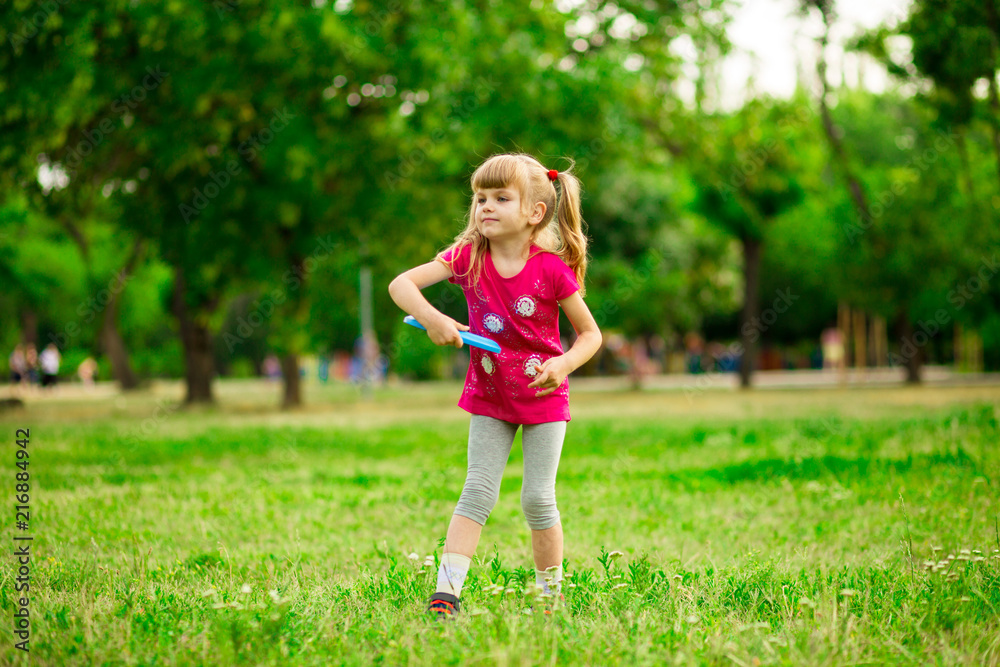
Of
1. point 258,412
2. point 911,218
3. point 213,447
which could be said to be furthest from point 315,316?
point 911,218

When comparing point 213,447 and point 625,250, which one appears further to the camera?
point 625,250

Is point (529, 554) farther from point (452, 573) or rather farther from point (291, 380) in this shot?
point (291, 380)

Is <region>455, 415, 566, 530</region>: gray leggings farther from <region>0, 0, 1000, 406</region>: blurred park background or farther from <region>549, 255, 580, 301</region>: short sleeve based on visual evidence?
<region>0, 0, 1000, 406</region>: blurred park background

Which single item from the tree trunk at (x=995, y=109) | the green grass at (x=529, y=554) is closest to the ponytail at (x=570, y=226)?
the green grass at (x=529, y=554)

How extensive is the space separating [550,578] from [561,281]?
1130mm

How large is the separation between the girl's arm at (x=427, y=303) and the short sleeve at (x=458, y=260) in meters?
0.02

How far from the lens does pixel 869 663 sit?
2.58 m

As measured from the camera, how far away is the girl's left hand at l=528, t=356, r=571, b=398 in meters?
3.26

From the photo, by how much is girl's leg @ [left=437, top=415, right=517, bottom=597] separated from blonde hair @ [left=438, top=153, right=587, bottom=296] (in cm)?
58

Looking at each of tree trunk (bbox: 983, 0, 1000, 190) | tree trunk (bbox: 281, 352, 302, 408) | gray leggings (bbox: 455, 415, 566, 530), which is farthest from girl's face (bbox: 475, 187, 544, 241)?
tree trunk (bbox: 281, 352, 302, 408)

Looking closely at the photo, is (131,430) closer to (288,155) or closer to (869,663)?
(288,155)

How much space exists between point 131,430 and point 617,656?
1113 centimetres

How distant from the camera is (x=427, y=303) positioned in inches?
126

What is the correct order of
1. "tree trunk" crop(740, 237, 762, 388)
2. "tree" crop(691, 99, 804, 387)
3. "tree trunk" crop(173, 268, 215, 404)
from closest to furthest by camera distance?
"tree" crop(691, 99, 804, 387) → "tree trunk" crop(173, 268, 215, 404) → "tree trunk" crop(740, 237, 762, 388)
